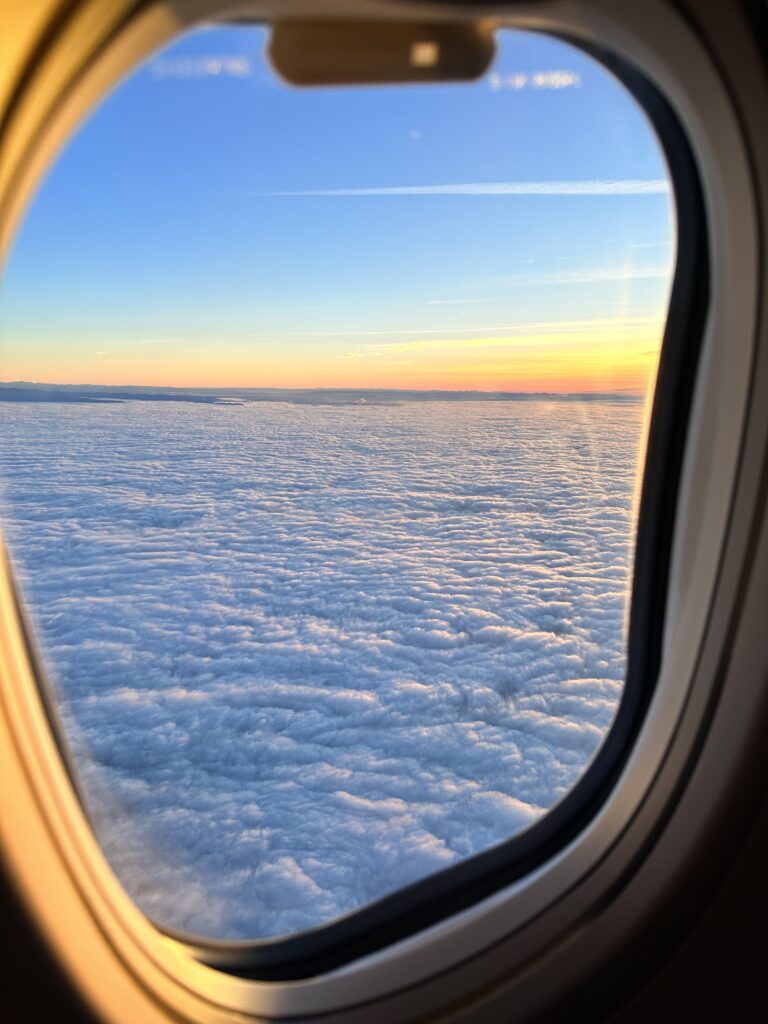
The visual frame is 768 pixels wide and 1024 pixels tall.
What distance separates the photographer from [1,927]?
44cm

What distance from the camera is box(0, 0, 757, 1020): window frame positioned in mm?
522

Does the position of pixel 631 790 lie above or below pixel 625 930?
above

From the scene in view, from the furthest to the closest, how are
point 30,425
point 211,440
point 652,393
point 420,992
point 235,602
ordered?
point 211,440 → point 235,602 → point 30,425 → point 652,393 → point 420,992

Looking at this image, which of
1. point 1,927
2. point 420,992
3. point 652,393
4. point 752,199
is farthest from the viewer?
point 652,393

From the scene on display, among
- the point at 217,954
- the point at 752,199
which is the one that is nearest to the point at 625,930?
the point at 217,954

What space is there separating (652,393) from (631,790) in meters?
0.49

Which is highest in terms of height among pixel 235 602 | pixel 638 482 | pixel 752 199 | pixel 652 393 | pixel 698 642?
pixel 752 199

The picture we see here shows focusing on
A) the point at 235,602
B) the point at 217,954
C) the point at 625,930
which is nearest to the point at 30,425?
the point at 217,954

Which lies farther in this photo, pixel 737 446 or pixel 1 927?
pixel 737 446

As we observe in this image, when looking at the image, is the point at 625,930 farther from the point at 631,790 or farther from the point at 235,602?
the point at 235,602

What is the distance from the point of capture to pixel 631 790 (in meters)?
0.75

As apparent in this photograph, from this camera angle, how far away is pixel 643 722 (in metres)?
0.80

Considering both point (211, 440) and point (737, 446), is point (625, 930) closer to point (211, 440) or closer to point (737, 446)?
point (737, 446)

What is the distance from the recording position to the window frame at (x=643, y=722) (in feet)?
1.71
